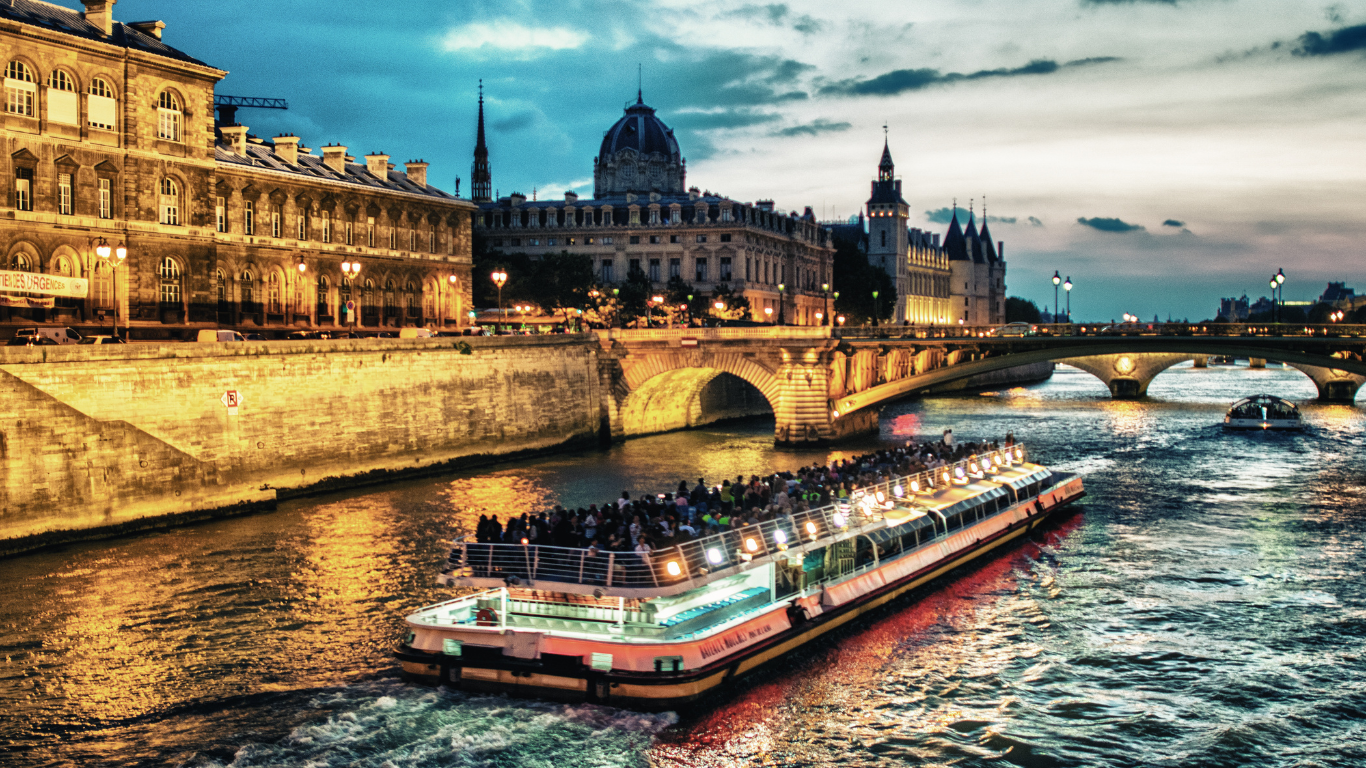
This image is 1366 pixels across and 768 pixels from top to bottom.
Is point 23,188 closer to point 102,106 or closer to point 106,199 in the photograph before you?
point 106,199

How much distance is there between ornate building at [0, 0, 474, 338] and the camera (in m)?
40.0

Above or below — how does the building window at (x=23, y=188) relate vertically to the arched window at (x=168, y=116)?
below

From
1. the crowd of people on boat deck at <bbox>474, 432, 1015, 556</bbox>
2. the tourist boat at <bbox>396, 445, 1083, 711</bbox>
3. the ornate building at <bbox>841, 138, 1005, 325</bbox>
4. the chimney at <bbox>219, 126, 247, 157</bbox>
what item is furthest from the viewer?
the ornate building at <bbox>841, 138, 1005, 325</bbox>

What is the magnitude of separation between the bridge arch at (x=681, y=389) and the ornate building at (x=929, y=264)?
7743 centimetres

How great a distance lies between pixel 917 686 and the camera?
2059 cm

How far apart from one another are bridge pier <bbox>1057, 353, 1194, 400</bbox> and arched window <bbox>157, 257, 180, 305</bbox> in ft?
211

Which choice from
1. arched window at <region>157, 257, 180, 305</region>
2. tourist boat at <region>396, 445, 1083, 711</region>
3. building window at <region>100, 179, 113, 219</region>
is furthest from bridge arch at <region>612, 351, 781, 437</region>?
tourist boat at <region>396, 445, 1083, 711</region>

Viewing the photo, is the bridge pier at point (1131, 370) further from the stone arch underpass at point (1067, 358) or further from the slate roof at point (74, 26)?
the slate roof at point (74, 26)

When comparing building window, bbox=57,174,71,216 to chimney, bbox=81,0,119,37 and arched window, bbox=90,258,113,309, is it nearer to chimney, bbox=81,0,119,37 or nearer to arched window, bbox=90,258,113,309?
arched window, bbox=90,258,113,309

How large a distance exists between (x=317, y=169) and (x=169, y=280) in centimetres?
1219

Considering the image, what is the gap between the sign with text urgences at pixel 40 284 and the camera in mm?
34906

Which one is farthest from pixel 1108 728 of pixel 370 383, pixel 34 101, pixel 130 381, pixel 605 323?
pixel 605 323

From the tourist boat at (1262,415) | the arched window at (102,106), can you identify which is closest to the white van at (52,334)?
the arched window at (102,106)

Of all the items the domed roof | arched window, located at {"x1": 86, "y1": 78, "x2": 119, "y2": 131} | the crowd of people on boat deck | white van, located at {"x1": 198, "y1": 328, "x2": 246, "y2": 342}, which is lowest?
the crowd of people on boat deck
